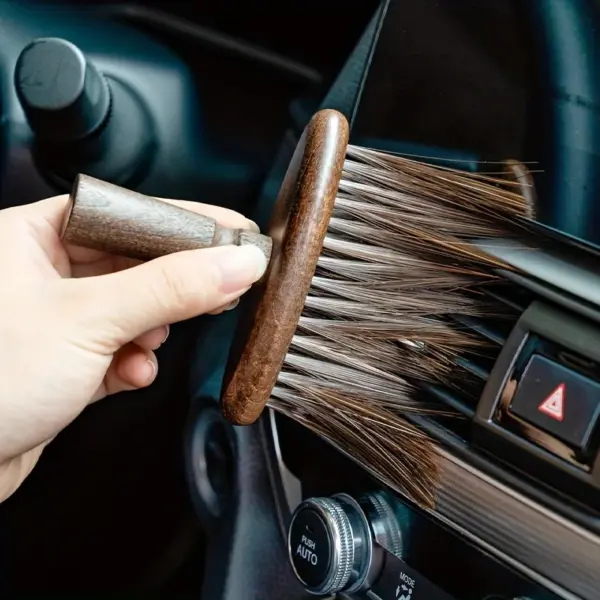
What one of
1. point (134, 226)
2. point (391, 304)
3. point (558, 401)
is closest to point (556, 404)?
point (558, 401)

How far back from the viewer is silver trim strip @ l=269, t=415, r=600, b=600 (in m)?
0.51

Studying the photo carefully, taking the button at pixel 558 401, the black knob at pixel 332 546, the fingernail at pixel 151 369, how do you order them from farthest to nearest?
the fingernail at pixel 151 369 < the black knob at pixel 332 546 < the button at pixel 558 401

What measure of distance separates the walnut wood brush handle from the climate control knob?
0.68 ft

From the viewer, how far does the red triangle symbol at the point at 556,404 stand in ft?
1.67

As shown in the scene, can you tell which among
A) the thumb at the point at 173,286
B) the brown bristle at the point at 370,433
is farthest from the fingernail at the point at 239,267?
the brown bristle at the point at 370,433

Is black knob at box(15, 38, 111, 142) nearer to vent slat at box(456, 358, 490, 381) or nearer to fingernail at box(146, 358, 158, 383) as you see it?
fingernail at box(146, 358, 158, 383)

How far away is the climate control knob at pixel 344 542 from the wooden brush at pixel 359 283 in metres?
0.03

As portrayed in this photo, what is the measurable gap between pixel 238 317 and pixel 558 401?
26 cm

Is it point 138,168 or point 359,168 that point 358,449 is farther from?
point 138,168

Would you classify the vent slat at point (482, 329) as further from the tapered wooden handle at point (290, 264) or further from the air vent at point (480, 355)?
the tapered wooden handle at point (290, 264)

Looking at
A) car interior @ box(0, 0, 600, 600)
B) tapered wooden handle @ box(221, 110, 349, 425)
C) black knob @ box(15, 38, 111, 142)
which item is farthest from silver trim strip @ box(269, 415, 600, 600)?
black knob @ box(15, 38, 111, 142)

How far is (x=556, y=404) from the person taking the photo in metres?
0.51

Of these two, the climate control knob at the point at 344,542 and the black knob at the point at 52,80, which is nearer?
the climate control knob at the point at 344,542

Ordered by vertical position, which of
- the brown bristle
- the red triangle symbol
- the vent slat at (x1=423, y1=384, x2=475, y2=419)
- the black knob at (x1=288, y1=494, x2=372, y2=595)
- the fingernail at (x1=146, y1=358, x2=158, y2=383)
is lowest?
the black knob at (x1=288, y1=494, x2=372, y2=595)
